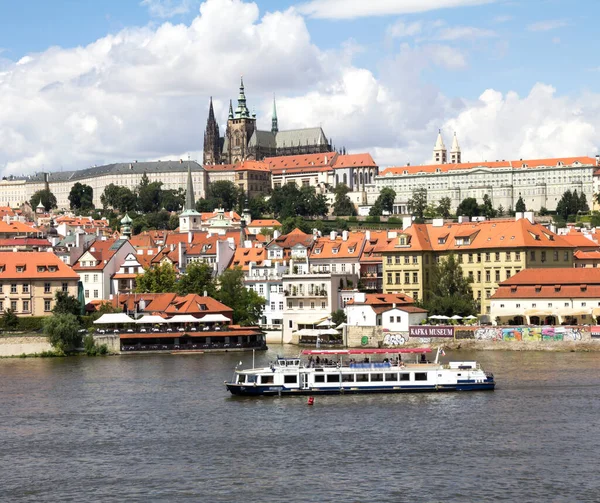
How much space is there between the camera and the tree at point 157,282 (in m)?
87.8

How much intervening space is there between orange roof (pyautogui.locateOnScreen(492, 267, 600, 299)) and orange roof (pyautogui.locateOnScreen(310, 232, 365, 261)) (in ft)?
47.4

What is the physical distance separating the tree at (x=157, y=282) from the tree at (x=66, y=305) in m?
6.79

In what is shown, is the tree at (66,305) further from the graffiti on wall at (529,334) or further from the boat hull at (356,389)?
the boat hull at (356,389)

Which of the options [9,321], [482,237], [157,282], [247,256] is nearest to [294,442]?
[9,321]

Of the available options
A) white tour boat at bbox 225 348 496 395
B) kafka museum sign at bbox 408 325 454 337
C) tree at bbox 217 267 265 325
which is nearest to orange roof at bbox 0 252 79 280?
tree at bbox 217 267 265 325

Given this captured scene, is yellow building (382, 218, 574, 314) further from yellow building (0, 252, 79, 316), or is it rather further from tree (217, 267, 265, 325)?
yellow building (0, 252, 79, 316)

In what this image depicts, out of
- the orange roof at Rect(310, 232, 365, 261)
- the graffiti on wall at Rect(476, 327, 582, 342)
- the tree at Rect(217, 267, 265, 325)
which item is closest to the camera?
the graffiti on wall at Rect(476, 327, 582, 342)

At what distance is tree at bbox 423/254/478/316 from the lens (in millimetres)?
79062

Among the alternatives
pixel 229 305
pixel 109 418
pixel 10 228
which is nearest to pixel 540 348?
pixel 229 305

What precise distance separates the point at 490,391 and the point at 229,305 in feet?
104

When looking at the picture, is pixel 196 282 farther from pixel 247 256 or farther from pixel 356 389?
pixel 356 389

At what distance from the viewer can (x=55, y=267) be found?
84875mm

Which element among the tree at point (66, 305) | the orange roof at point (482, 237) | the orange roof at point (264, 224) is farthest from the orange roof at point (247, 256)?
the orange roof at point (264, 224)

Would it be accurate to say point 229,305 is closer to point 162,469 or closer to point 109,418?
point 109,418
